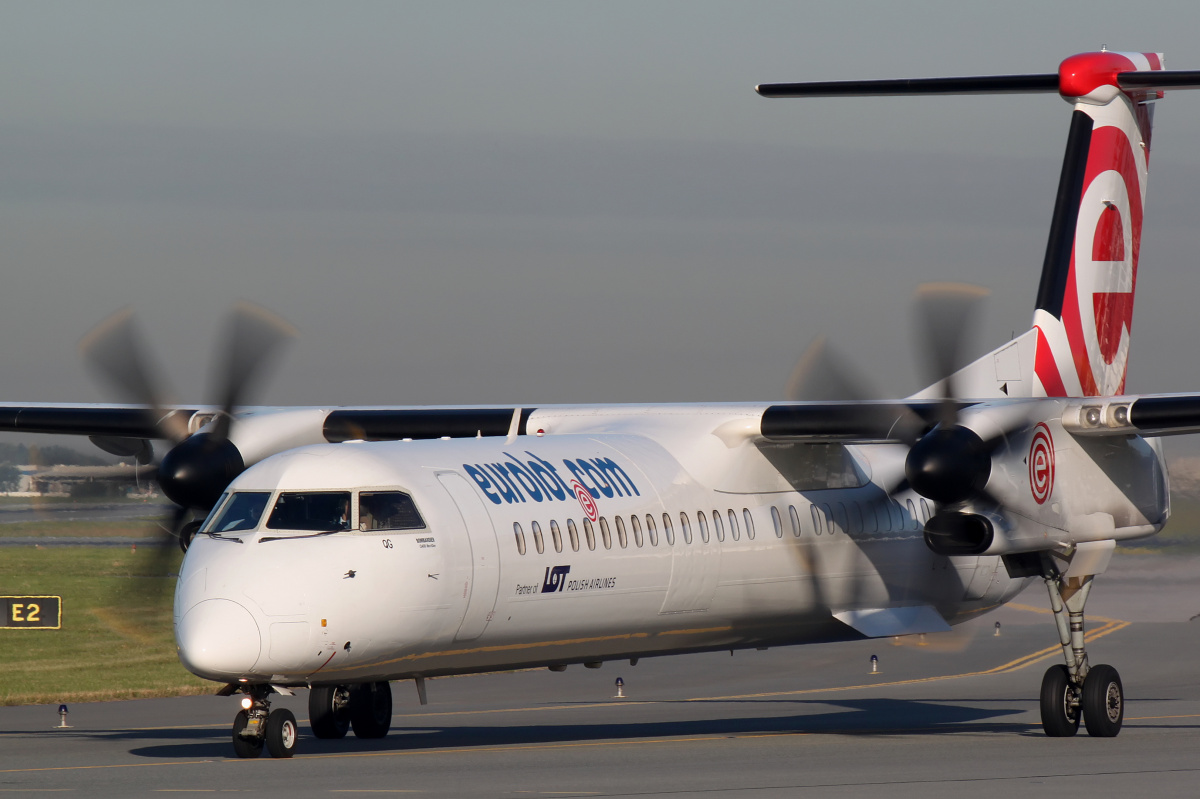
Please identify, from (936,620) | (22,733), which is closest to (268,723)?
(22,733)

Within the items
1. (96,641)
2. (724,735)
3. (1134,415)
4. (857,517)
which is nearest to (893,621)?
(857,517)

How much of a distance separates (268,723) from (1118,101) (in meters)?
14.3

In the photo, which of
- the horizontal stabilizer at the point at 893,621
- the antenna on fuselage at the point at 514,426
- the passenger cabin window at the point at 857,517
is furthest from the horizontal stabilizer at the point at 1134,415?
the antenna on fuselage at the point at 514,426

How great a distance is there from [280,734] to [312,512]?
2.01 meters

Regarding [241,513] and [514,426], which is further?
[514,426]

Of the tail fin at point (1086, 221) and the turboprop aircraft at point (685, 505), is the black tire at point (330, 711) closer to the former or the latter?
the turboprop aircraft at point (685, 505)

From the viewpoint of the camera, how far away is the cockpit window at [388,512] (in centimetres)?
1449

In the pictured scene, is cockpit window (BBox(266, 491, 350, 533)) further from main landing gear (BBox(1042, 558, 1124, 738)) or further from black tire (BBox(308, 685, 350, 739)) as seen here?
main landing gear (BBox(1042, 558, 1124, 738))

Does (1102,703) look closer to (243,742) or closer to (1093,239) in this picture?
(1093,239)

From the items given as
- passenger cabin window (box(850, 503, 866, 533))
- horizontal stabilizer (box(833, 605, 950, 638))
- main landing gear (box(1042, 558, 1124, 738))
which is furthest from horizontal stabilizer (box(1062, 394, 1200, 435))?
horizontal stabilizer (box(833, 605, 950, 638))

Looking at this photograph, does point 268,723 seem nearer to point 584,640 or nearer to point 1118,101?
point 584,640

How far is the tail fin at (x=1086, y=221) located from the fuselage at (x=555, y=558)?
2492 millimetres

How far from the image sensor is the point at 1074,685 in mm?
19234

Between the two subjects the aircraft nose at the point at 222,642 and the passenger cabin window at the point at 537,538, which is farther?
the passenger cabin window at the point at 537,538
